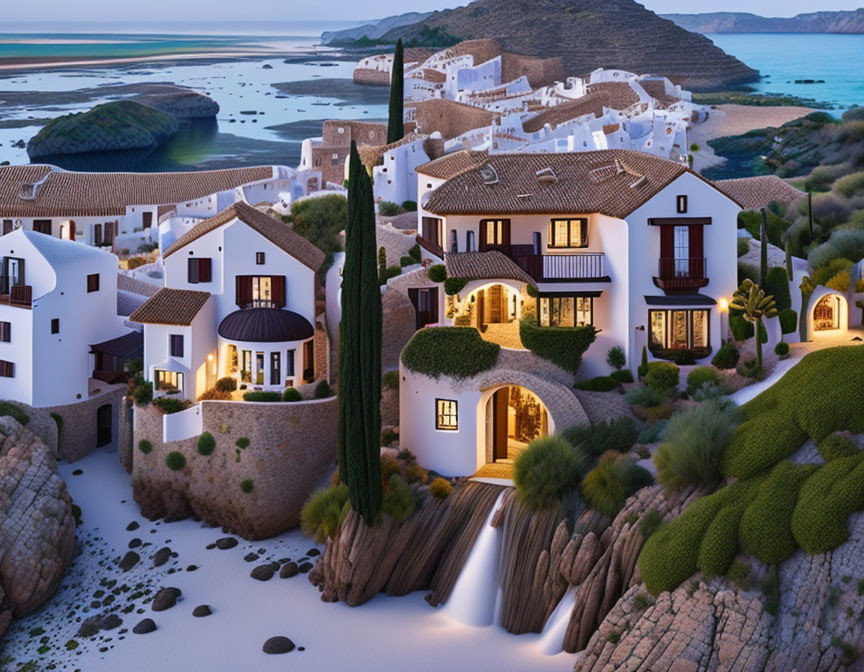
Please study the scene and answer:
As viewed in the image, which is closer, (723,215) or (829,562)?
(829,562)

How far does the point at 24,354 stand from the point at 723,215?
28.8 metres

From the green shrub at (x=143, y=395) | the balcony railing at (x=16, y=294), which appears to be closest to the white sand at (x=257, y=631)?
the green shrub at (x=143, y=395)

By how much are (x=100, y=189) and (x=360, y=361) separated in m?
43.1

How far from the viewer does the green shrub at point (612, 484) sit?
3675 centimetres

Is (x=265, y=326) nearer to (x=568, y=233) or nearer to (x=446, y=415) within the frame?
(x=446, y=415)

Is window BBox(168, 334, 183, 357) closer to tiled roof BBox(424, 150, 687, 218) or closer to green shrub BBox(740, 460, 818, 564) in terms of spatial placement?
tiled roof BBox(424, 150, 687, 218)

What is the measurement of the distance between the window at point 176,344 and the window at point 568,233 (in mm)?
15098

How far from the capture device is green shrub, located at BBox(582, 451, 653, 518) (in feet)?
121

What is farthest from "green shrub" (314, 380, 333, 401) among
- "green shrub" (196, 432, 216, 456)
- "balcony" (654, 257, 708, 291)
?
"balcony" (654, 257, 708, 291)

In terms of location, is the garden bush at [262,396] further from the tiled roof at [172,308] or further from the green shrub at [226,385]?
the tiled roof at [172,308]

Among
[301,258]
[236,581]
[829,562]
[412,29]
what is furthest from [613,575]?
[412,29]

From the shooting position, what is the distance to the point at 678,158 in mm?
68688

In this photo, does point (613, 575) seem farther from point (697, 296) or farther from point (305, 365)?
point (305, 365)

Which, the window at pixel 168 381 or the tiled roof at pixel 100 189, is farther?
the tiled roof at pixel 100 189
